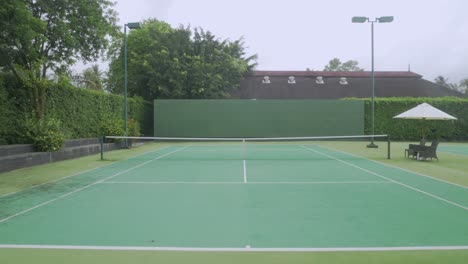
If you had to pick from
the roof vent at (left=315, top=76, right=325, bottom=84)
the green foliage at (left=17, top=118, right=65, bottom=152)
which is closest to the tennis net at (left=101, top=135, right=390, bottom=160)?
the green foliage at (left=17, top=118, right=65, bottom=152)

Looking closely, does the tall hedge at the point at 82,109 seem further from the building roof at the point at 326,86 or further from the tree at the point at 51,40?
the building roof at the point at 326,86

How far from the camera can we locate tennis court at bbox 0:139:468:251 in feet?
17.3

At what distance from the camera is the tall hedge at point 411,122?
28.2m

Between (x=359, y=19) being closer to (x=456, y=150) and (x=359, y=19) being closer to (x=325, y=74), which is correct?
(x=456, y=150)

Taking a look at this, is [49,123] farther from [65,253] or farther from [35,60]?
[65,253]

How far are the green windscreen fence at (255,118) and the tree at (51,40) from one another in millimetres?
11412

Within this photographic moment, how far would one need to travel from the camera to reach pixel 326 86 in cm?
3962

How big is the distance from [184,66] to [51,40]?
56.5ft

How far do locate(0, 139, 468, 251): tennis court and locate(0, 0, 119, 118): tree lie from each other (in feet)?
16.9

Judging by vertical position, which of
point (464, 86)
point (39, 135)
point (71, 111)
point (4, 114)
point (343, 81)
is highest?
point (464, 86)

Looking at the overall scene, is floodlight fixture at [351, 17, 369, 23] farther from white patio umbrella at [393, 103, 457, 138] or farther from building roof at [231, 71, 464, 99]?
building roof at [231, 71, 464, 99]

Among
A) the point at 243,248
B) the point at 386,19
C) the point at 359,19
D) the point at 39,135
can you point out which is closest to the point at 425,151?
the point at 386,19

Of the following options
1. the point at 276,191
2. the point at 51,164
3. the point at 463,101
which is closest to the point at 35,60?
the point at 51,164

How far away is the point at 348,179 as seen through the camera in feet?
34.2
